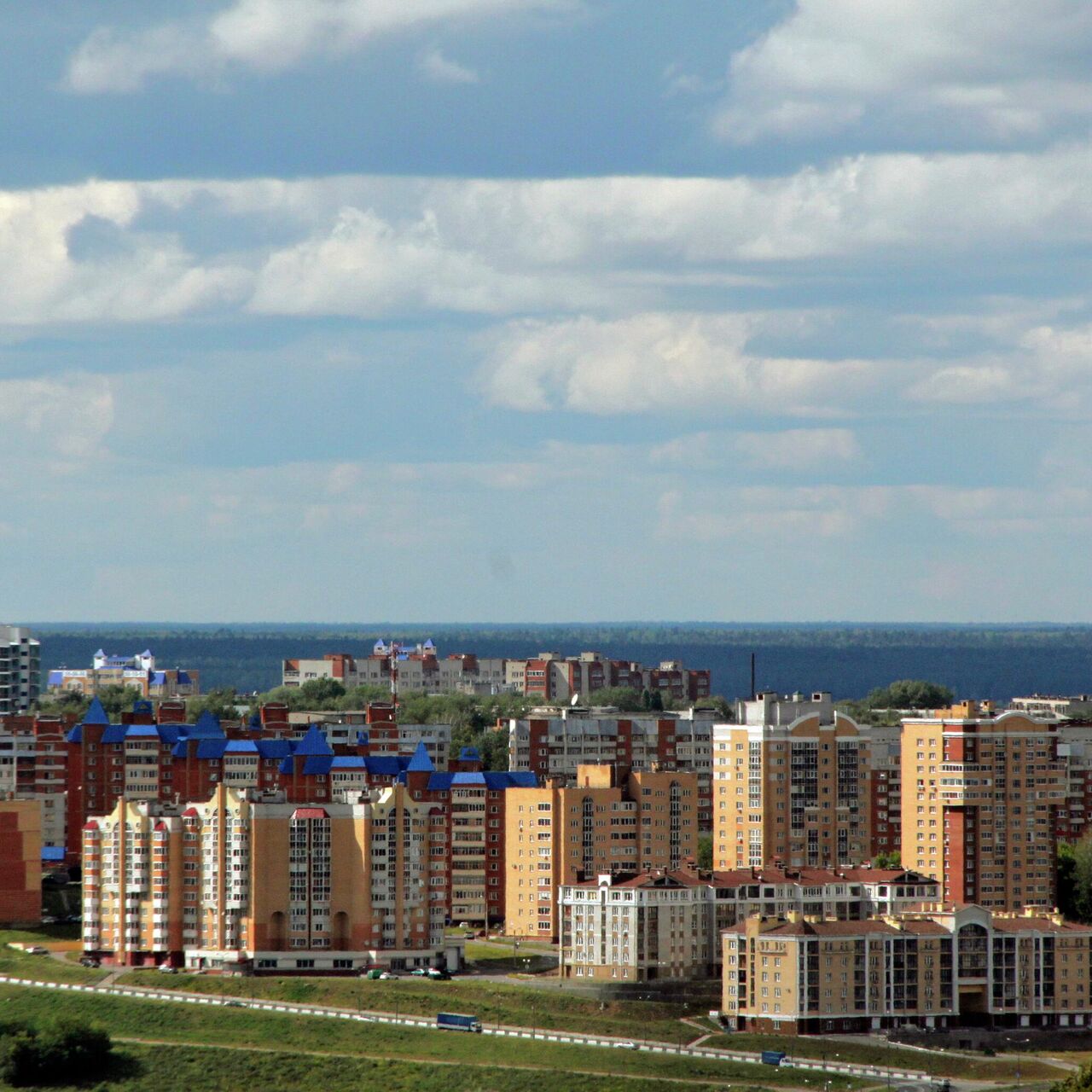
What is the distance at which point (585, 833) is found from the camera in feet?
317

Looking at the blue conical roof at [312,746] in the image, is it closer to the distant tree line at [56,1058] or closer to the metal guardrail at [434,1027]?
the metal guardrail at [434,1027]

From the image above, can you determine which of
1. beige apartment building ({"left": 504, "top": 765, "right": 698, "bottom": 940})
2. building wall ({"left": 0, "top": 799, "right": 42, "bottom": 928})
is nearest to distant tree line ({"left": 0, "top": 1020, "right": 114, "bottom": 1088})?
building wall ({"left": 0, "top": 799, "right": 42, "bottom": 928})

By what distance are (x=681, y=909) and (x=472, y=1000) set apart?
23.7 ft

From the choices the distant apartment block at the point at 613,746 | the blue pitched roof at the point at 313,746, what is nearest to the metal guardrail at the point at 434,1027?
the blue pitched roof at the point at 313,746

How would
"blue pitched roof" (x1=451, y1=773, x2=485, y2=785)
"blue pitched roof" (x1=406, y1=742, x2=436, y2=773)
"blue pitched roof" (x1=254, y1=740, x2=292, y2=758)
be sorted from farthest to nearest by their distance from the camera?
"blue pitched roof" (x1=254, y1=740, x2=292, y2=758) < "blue pitched roof" (x1=406, y1=742, x2=436, y2=773) < "blue pitched roof" (x1=451, y1=773, x2=485, y2=785)

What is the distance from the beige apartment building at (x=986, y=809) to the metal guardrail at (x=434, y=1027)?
17270 millimetres

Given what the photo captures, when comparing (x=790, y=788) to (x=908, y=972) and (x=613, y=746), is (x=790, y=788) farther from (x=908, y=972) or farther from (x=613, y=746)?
(x=613, y=746)

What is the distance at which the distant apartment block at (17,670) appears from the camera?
158125mm

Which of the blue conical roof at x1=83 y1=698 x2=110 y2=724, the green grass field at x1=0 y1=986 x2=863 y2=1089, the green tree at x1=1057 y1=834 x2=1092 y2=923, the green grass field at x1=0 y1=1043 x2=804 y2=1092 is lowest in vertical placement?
the green grass field at x1=0 y1=1043 x2=804 y2=1092

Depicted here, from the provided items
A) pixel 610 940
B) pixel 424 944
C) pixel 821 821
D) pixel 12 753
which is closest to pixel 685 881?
pixel 610 940

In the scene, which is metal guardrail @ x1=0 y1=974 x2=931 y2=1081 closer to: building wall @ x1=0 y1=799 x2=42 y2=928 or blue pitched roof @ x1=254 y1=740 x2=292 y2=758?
building wall @ x1=0 y1=799 x2=42 y2=928

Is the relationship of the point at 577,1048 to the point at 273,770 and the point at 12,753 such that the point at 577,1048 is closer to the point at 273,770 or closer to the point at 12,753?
the point at 273,770

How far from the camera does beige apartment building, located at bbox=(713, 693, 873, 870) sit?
10031cm

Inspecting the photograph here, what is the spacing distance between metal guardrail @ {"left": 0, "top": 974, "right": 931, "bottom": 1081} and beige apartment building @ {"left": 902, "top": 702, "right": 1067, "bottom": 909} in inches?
680
